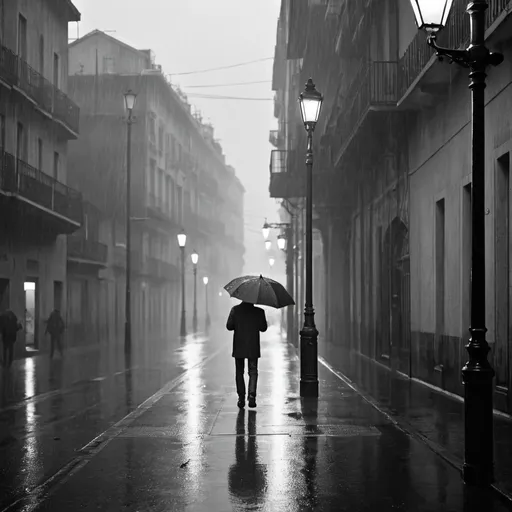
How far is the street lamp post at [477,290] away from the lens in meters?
7.52

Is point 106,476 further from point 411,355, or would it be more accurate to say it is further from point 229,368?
point 229,368

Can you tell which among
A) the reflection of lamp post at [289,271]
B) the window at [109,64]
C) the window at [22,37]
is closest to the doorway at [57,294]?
the window at [22,37]

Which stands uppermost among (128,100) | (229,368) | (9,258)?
(128,100)

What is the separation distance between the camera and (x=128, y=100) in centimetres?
3030

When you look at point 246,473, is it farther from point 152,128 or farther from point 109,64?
point 109,64

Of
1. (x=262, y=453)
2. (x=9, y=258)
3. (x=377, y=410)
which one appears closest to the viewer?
(x=262, y=453)

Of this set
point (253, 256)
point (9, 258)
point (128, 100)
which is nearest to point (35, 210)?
point (9, 258)

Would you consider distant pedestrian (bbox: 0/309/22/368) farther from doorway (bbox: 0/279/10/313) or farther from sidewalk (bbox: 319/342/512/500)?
sidewalk (bbox: 319/342/512/500)

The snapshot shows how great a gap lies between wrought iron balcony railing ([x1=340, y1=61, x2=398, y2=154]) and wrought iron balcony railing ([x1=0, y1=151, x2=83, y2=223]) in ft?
31.0

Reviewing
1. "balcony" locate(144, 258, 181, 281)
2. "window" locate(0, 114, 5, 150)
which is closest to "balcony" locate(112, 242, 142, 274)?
Answer: "balcony" locate(144, 258, 181, 281)

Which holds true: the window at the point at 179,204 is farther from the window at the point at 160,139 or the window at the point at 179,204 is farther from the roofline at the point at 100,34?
the roofline at the point at 100,34

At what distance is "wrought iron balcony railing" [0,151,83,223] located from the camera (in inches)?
1021

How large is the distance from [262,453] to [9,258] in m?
20.3

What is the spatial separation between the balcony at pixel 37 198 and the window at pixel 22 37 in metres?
3.68
